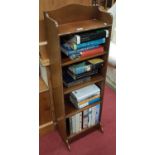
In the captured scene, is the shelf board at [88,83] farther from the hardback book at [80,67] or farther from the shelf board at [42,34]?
the shelf board at [42,34]

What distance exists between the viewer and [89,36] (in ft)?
3.78

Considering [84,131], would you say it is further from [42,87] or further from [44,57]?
[44,57]

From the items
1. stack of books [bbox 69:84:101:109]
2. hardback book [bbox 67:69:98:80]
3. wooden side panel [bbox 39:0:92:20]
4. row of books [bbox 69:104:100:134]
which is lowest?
row of books [bbox 69:104:100:134]

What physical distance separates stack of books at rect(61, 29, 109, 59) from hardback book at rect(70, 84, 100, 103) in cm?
39

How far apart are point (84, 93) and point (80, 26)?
1.92ft

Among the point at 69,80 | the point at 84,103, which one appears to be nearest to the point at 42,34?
the point at 69,80

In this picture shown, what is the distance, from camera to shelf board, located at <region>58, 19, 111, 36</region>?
1090 mm

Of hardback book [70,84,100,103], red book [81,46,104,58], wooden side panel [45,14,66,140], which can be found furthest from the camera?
hardback book [70,84,100,103]

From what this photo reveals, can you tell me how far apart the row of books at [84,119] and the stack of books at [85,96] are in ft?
0.29

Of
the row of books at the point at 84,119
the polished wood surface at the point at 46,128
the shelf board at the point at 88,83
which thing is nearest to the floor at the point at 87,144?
the polished wood surface at the point at 46,128

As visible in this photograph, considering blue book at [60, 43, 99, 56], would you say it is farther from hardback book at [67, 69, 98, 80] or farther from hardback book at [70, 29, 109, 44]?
hardback book at [67, 69, 98, 80]

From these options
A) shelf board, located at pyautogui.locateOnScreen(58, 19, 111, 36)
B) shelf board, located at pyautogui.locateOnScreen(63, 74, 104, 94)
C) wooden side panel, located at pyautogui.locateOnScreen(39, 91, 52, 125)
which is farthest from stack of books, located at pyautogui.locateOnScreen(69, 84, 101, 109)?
shelf board, located at pyautogui.locateOnScreen(58, 19, 111, 36)
